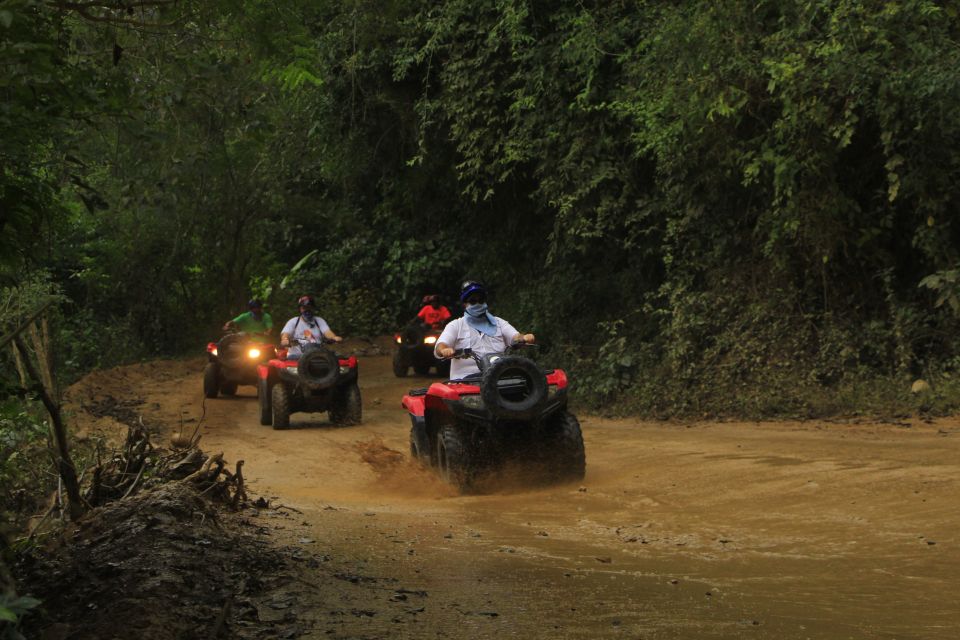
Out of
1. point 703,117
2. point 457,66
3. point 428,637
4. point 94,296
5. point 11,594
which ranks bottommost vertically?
point 428,637

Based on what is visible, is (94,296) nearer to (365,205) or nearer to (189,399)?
(365,205)

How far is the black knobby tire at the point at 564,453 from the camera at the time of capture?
998cm

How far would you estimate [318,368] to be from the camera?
15188mm

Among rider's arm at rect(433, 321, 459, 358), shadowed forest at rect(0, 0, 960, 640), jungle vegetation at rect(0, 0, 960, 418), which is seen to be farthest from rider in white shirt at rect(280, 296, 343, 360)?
rider's arm at rect(433, 321, 459, 358)

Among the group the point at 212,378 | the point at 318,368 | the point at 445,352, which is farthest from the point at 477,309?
the point at 212,378

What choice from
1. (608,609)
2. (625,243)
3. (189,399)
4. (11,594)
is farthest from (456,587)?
(189,399)

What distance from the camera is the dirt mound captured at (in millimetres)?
5012

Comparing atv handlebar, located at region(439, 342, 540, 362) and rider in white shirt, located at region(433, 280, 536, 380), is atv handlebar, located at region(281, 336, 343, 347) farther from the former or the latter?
atv handlebar, located at region(439, 342, 540, 362)

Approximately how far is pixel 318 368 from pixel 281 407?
0.74m

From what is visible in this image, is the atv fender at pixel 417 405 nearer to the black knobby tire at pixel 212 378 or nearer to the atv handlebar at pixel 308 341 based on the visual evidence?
the atv handlebar at pixel 308 341

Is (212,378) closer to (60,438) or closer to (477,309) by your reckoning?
(477,309)

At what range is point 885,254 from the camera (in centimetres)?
1508

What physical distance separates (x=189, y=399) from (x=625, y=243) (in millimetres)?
7886

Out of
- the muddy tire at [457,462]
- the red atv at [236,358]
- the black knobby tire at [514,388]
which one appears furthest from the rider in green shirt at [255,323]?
the black knobby tire at [514,388]
